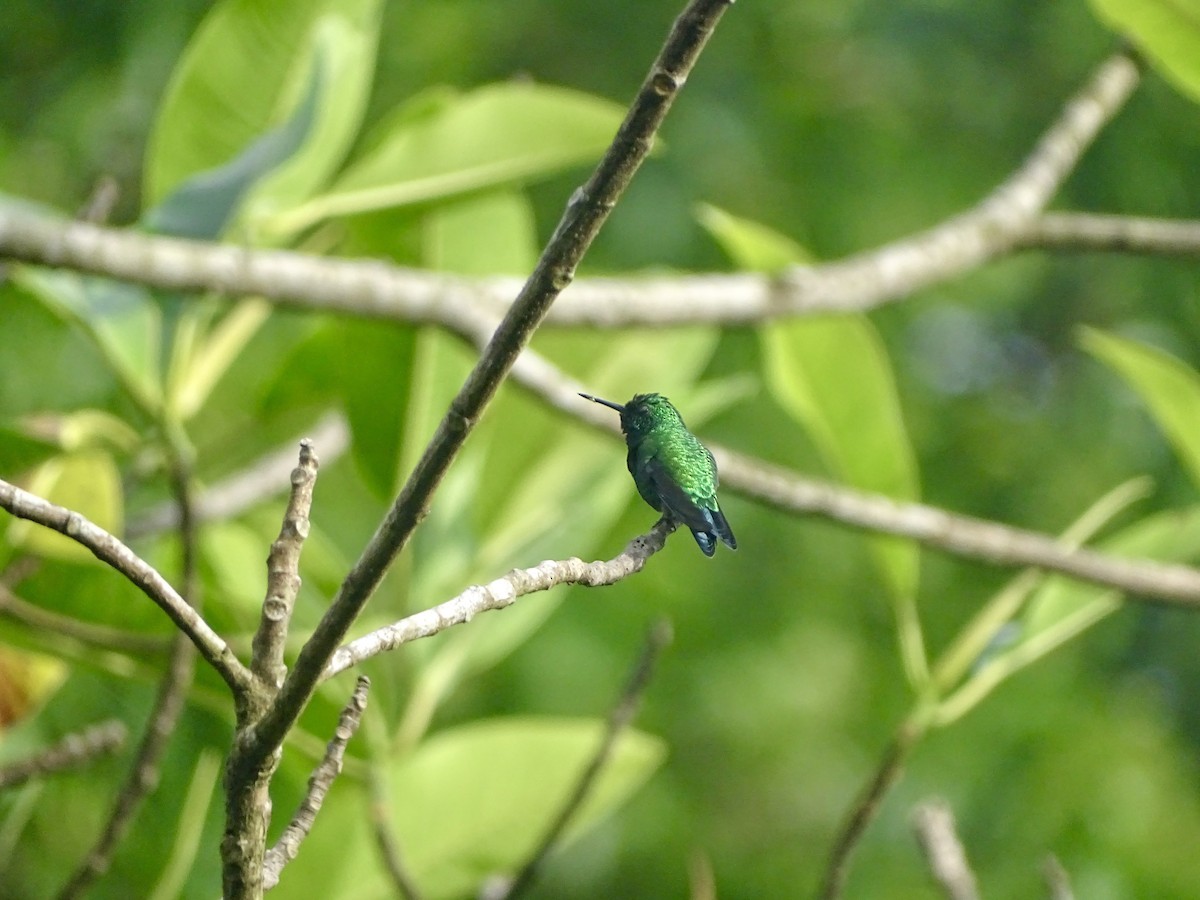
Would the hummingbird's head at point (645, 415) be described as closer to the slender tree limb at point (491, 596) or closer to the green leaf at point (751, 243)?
the slender tree limb at point (491, 596)

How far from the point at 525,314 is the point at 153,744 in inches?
44.8

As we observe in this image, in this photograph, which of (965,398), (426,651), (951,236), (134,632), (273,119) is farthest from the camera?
(965,398)

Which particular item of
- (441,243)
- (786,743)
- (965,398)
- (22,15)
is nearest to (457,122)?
(441,243)

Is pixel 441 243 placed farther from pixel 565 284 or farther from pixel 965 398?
pixel 965 398

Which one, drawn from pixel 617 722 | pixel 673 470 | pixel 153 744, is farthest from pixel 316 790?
pixel 153 744

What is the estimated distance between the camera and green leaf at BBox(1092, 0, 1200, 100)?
78.6 inches

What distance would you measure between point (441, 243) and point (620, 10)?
112 inches

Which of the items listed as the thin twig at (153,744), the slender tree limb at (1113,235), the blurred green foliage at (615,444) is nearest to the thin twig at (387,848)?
the blurred green foliage at (615,444)

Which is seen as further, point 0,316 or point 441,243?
point 0,316

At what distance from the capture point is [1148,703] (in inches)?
194

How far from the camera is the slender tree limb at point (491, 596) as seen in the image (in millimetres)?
712

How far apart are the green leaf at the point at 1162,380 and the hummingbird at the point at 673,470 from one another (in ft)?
4.57

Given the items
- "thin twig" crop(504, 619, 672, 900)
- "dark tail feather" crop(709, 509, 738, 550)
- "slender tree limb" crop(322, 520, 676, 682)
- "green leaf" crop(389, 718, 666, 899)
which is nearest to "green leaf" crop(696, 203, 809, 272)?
"green leaf" crop(389, 718, 666, 899)

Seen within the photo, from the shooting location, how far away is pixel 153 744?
1629 mm
